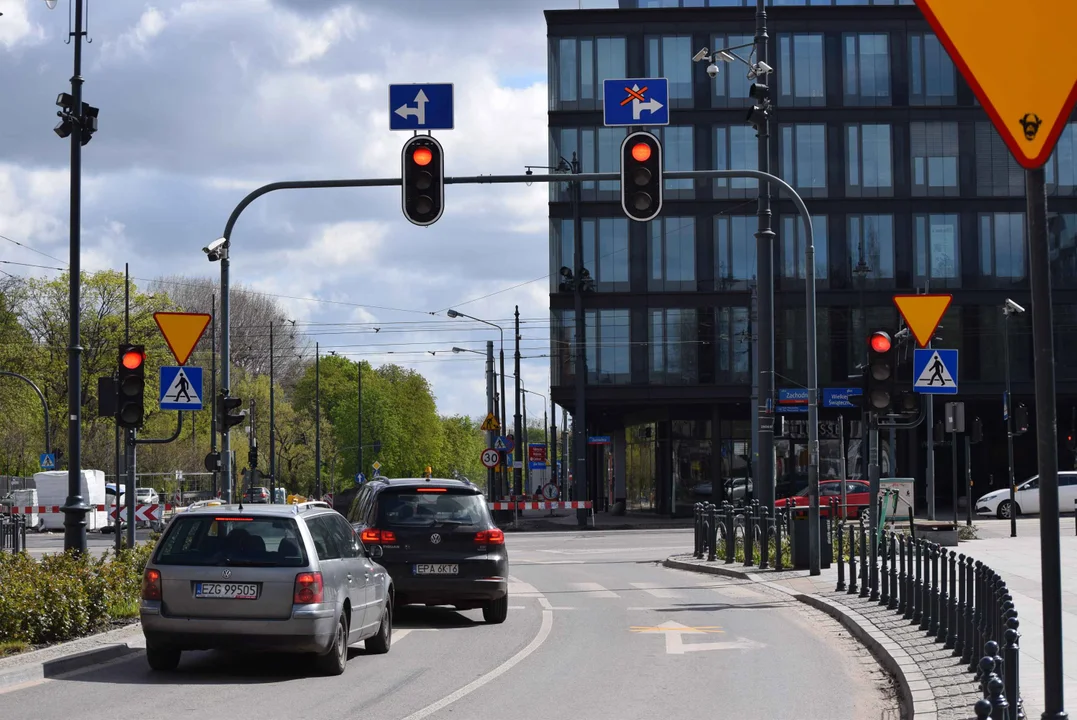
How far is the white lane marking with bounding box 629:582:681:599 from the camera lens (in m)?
21.5

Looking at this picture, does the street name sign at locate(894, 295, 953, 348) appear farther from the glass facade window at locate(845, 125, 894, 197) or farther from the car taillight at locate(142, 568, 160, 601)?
the glass facade window at locate(845, 125, 894, 197)

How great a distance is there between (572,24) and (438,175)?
122ft

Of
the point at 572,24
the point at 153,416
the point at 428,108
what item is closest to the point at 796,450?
the point at 572,24

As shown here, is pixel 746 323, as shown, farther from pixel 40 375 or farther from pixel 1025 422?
pixel 40 375

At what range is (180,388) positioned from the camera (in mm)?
20531

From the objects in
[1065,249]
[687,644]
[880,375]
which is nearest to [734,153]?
[1065,249]

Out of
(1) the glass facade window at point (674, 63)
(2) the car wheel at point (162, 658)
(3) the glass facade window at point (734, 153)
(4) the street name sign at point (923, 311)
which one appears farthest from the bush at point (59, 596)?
(1) the glass facade window at point (674, 63)

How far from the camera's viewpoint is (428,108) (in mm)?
17766

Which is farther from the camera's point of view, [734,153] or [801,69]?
[801,69]

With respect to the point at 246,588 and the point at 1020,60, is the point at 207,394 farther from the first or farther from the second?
the point at 1020,60

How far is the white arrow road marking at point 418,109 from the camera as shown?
17734mm

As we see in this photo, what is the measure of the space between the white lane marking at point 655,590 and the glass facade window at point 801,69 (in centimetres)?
3359

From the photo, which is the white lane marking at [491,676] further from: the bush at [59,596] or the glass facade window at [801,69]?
the glass facade window at [801,69]

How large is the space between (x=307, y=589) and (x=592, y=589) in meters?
11.4
